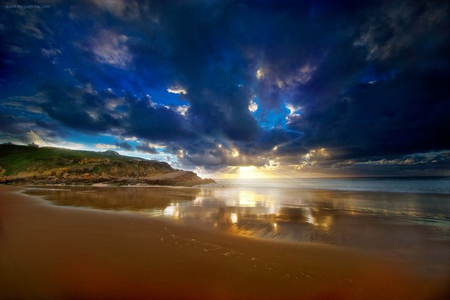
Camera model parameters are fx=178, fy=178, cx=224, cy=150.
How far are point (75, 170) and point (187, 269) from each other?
6359 centimetres

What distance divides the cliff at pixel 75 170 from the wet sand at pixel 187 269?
44753 mm

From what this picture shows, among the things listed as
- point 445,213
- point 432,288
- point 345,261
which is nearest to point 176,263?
point 345,261

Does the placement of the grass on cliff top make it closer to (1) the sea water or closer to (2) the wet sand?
(1) the sea water

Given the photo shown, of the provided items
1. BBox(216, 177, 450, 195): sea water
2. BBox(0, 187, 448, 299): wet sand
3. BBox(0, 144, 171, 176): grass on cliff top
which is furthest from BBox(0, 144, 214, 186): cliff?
BBox(0, 187, 448, 299): wet sand

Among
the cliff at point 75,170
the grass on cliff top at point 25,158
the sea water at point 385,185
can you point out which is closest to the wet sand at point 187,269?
the sea water at point 385,185

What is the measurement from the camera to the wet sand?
4.22 meters

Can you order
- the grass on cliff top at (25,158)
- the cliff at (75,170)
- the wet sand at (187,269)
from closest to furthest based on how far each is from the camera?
1. the wet sand at (187,269)
2. the cliff at (75,170)
3. the grass on cliff top at (25,158)

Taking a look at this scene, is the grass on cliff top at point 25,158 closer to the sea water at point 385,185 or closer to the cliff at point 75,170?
the cliff at point 75,170

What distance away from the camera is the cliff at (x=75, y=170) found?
45.2 m

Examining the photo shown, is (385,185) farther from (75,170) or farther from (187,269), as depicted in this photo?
(75,170)

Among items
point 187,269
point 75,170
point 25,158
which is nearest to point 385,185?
point 187,269

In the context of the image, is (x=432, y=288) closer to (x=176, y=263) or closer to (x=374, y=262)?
(x=374, y=262)

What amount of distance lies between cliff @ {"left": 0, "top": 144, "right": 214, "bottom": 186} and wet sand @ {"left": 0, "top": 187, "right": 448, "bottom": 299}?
44.8m

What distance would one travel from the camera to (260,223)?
10.8 meters
